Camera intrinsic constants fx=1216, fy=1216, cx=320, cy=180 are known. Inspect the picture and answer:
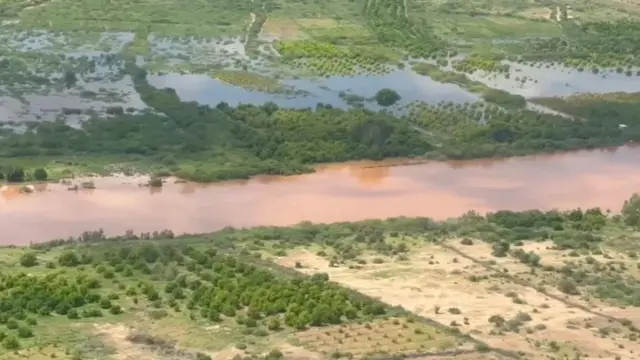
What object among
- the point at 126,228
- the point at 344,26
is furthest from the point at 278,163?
the point at 344,26

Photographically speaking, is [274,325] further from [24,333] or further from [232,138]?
[232,138]

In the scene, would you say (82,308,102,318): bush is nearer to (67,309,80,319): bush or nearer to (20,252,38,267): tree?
(67,309,80,319): bush

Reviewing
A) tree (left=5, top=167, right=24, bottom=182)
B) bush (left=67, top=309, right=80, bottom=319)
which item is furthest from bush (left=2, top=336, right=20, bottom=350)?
tree (left=5, top=167, right=24, bottom=182)

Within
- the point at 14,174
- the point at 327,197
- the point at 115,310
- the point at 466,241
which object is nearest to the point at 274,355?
the point at 115,310

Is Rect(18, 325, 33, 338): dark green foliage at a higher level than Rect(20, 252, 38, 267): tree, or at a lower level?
lower

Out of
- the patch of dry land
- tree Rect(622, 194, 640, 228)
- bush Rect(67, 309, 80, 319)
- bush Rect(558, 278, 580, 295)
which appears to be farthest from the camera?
tree Rect(622, 194, 640, 228)

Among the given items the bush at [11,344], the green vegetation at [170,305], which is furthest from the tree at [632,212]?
the bush at [11,344]
